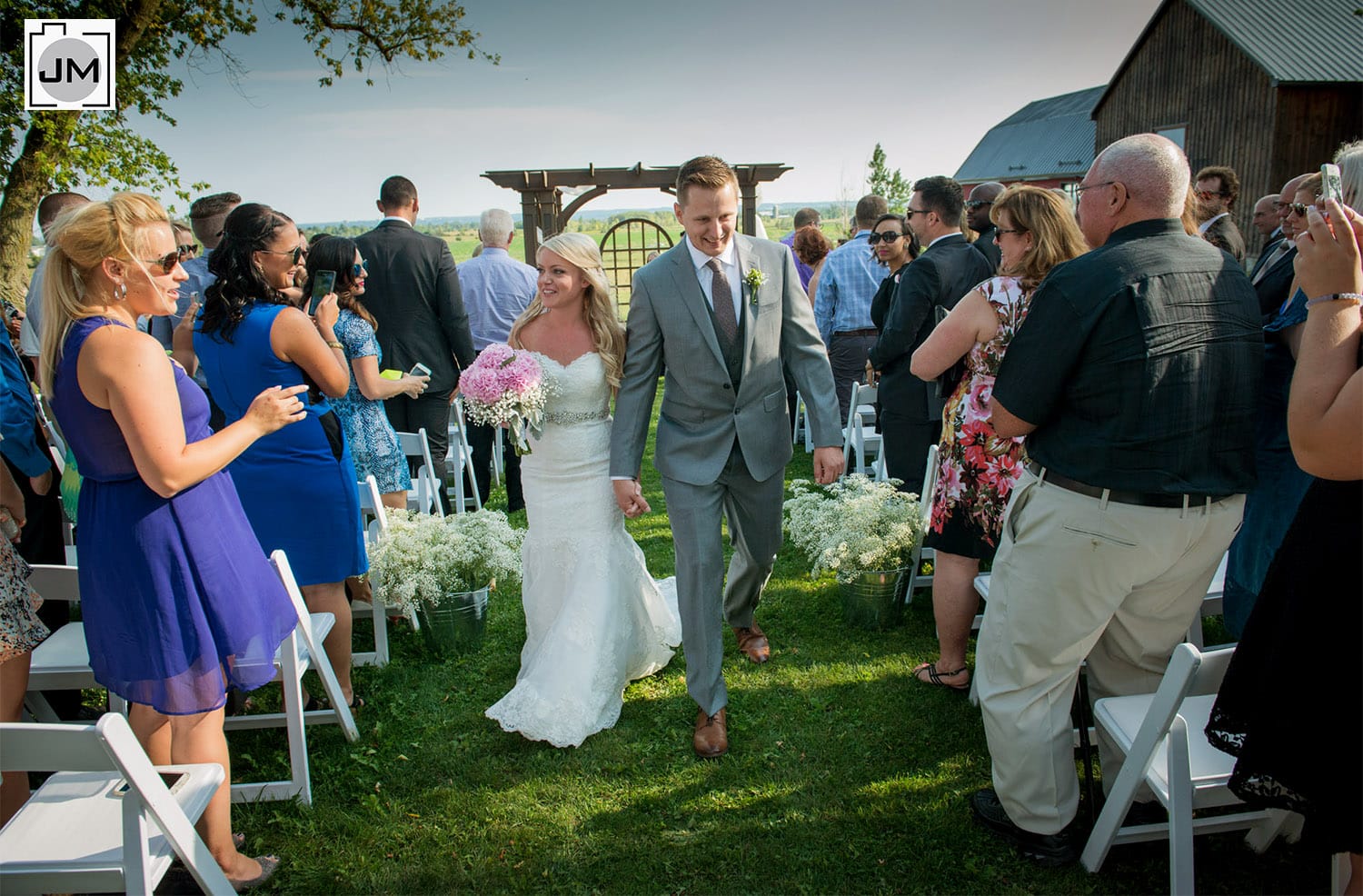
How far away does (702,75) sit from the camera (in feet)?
27.1

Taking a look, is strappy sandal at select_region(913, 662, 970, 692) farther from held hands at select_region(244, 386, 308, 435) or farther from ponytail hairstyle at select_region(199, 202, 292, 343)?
ponytail hairstyle at select_region(199, 202, 292, 343)

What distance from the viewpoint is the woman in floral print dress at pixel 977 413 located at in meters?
3.20

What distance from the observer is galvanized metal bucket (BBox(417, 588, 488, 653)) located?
434 centimetres

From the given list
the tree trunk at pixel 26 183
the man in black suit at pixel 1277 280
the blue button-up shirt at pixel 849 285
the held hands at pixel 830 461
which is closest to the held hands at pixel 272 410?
the held hands at pixel 830 461

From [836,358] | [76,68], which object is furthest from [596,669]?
[76,68]

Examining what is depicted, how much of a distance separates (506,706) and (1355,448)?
3140 millimetres

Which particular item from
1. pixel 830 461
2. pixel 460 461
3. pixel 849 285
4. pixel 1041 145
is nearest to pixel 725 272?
pixel 830 461

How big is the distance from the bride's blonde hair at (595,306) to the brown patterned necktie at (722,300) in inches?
22.8

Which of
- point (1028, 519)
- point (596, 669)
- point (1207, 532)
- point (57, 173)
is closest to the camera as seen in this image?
point (1207, 532)

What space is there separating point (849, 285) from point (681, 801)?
17.5 ft

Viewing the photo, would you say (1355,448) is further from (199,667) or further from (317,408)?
(317,408)

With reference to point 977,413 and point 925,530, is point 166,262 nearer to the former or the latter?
point 977,413

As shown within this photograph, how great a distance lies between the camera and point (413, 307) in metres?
6.02

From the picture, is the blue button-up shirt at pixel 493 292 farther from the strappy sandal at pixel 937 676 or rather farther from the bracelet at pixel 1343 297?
the bracelet at pixel 1343 297
